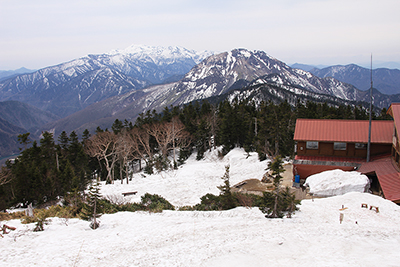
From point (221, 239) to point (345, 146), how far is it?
63.6 ft

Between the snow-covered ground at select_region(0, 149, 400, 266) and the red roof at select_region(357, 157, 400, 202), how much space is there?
6.22ft

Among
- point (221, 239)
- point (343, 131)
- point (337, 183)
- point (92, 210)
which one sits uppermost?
point (343, 131)

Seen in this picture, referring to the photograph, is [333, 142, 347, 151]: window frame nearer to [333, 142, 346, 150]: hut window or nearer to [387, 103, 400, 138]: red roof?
[333, 142, 346, 150]: hut window

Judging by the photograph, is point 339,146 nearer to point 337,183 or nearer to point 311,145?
point 311,145

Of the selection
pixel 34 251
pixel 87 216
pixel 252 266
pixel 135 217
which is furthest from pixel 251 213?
pixel 34 251

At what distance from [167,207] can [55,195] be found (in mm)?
28238

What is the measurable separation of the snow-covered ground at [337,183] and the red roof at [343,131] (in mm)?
4947

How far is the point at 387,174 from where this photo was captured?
63.0 feet

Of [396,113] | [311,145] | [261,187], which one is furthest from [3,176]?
[396,113]

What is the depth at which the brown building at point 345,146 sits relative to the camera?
70.9 feet

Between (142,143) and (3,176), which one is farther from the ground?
(142,143)

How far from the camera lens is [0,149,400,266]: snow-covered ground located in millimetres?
9148

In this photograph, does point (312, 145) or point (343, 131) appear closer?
point (343, 131)

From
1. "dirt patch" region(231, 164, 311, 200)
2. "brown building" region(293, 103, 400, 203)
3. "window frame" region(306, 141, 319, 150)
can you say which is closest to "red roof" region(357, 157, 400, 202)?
"brown building" region(293, 103, 400, 203)
